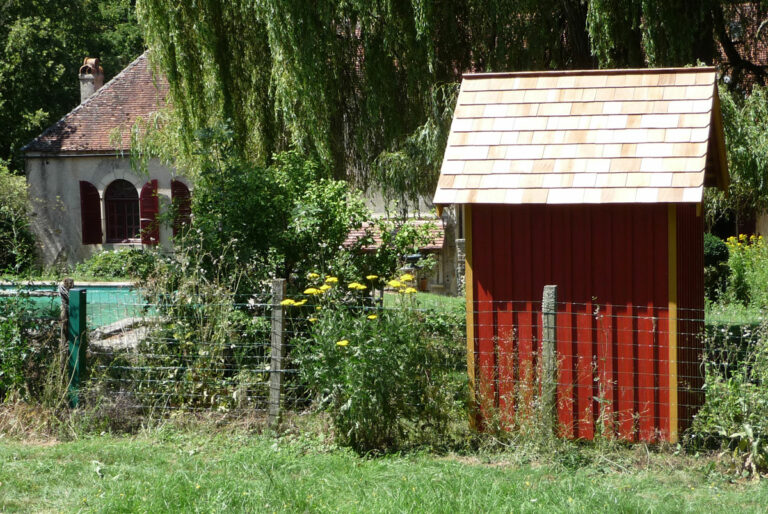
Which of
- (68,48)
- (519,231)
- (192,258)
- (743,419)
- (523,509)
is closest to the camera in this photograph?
(523,509)

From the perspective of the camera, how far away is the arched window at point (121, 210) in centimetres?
2722

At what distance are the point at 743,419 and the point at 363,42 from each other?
7467 millimetres

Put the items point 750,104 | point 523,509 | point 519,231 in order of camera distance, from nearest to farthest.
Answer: point 523,509 < point 519,231 < point 750,104

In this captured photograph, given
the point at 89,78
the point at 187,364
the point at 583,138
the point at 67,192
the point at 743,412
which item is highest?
the point at 89,78

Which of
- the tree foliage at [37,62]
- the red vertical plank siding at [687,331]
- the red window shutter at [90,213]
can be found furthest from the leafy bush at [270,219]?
the tree foliage at [37,62]

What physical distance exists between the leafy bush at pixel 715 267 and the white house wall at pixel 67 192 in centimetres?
1606

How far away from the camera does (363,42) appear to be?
11891 mm

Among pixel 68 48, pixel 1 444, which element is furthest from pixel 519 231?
pixel 68 48

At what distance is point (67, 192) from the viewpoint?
2681cm

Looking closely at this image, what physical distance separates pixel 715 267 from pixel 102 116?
19.2 meters

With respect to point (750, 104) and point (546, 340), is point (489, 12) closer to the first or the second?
point (750, 104)

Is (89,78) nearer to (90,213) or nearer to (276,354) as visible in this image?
(90,213)

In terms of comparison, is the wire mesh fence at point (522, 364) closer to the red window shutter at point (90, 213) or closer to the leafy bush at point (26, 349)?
the leafy bush at point (26, 349)

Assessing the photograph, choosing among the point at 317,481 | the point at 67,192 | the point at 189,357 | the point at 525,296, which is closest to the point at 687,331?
the point at 525,296
